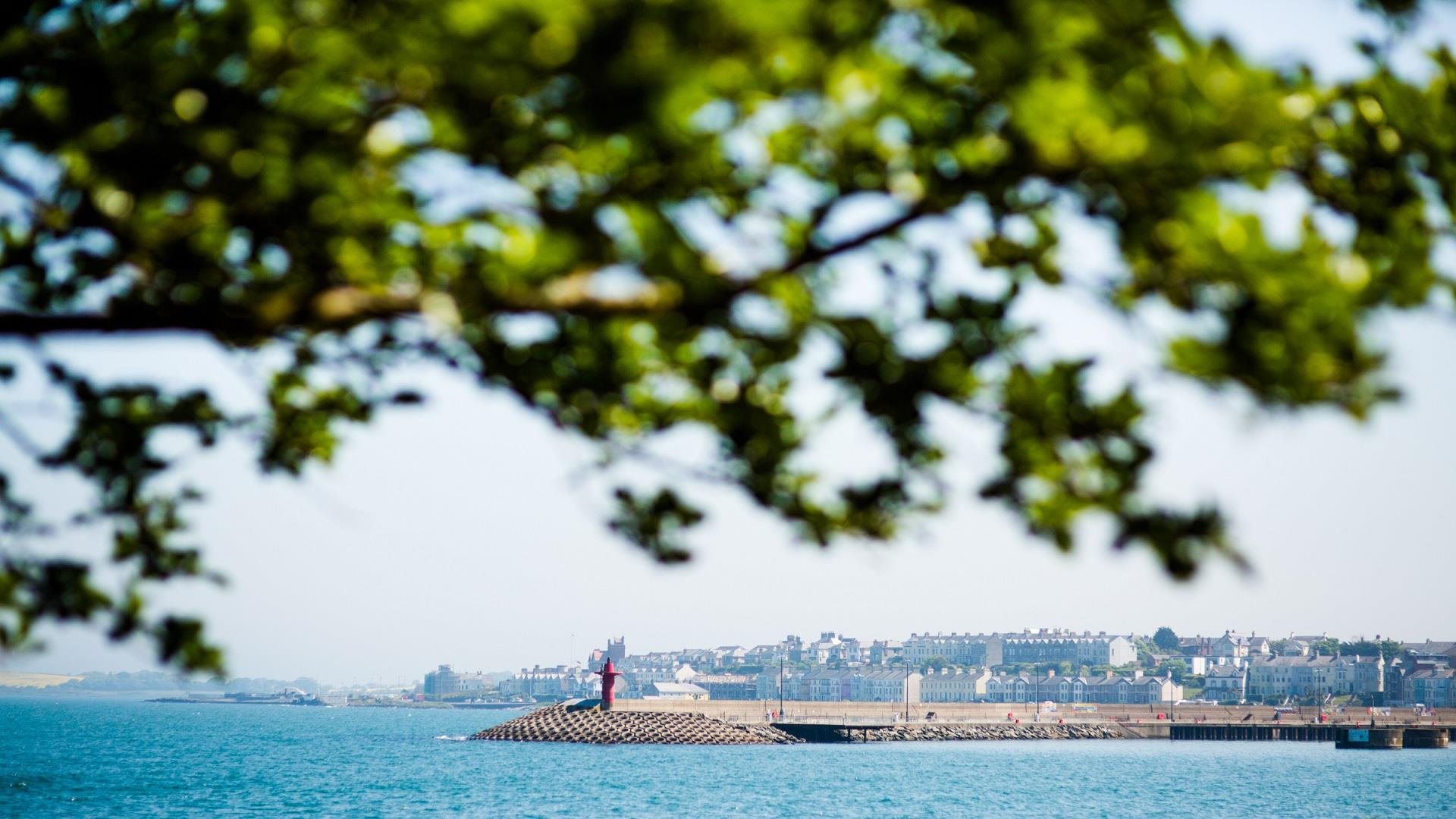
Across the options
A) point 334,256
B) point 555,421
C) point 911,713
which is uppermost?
point 334,256

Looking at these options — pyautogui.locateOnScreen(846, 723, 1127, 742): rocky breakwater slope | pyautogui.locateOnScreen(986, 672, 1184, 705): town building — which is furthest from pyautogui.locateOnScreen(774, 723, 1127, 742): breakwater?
pyautogui.locateOnScreen(986, 672, 1184, 705): town building

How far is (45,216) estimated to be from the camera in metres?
4.40

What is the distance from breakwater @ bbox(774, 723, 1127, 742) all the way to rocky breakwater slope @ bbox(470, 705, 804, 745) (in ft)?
7.50

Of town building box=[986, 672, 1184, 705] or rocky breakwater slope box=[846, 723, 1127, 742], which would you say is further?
town building box=[986, 672, 1184, 705]

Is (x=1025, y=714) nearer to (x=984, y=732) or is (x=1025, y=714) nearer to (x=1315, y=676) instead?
(x=984, y=732)

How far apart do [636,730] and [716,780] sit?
113 feet

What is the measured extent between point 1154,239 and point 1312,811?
61948 mm

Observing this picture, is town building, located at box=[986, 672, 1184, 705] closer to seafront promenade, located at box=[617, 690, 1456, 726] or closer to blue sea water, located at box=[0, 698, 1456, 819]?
seafront promenade, located at box=[617, 690, 1456, 726]

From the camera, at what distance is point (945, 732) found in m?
121

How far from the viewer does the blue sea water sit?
57.1 metres

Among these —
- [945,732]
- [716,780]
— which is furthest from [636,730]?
[716,780]

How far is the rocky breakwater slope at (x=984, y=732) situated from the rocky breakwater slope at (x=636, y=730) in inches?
337

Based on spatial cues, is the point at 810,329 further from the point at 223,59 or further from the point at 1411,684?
the point at 1411,684

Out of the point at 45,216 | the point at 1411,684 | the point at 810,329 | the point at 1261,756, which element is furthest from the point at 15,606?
the point at 1411,684
